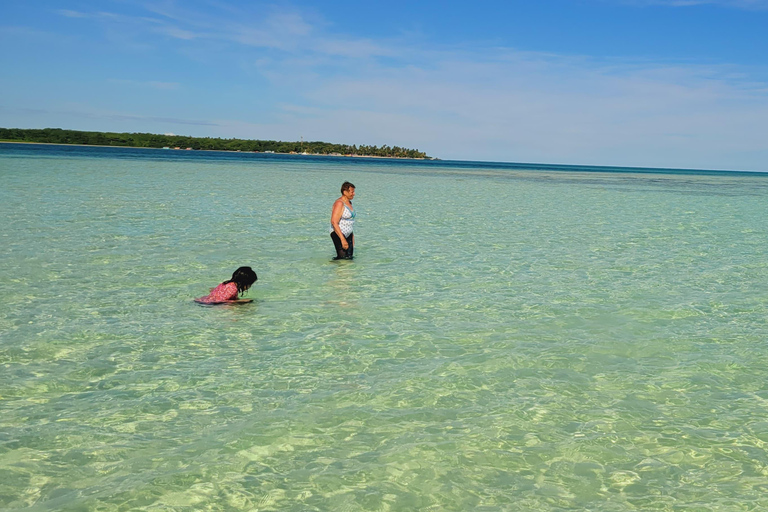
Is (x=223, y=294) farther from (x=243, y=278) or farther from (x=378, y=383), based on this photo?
(x=378, y=383)

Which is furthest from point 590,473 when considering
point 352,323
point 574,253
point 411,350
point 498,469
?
point 574,253

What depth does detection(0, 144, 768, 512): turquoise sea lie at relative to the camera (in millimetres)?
4891

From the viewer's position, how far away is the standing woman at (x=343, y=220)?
14.4m

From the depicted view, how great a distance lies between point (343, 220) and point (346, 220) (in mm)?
73

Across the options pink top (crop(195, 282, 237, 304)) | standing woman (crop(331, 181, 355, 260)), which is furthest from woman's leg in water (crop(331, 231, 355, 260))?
pink top (crop(195, 282, 237, 304))

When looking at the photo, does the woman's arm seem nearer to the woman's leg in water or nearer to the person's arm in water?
the person's arm in water

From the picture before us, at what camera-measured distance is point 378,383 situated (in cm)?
698

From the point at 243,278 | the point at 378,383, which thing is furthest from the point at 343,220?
the point at 378,383

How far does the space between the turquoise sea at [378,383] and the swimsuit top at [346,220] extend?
95 cm

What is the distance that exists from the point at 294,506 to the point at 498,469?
5.73ft

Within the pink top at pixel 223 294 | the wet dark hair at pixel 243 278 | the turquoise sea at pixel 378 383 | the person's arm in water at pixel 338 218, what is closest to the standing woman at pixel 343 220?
the person's arm in water at pixel 338 218

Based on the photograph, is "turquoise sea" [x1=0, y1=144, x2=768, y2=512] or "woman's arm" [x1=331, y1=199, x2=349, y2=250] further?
"woman's arm" [x1=331, y1=199, x2=349, y2=250]

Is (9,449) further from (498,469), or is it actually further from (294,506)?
(498,469)

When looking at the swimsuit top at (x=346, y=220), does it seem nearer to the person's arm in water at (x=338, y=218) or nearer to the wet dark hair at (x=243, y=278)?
the person's arm in water at (x=338, y=218)
